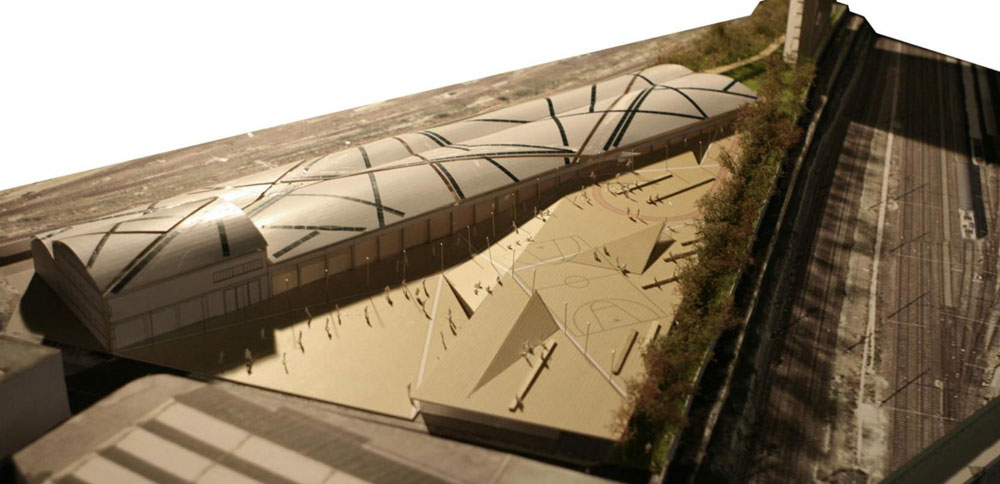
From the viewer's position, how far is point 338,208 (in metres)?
53.8

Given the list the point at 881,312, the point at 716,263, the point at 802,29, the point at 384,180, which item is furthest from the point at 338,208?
the point at 802,29

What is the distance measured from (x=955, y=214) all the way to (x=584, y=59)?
32844 millimetres

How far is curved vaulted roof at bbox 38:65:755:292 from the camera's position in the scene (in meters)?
48.8

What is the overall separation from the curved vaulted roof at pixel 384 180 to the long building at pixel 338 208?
80 millimetres

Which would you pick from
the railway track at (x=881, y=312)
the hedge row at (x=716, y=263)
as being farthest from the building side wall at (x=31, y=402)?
the railway track at (x=881, y=312)

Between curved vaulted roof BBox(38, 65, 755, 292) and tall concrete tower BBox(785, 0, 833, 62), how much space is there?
9.21 meters

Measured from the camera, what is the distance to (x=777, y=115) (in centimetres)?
6994

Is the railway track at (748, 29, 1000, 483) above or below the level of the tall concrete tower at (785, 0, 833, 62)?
below

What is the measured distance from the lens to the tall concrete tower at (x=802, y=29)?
7700 centimetres

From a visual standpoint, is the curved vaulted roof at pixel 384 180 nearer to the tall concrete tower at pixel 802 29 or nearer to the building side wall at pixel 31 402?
the building side wall at pixel 31 402

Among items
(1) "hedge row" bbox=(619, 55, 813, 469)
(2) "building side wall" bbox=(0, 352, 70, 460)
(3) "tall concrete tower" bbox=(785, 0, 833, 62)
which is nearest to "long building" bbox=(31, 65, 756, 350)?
(1) "hedge row" bbox=(619, 55, 813, 469)

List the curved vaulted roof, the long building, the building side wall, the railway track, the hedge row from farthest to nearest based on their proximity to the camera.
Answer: the curved vaulted roof < the long building < the railway track < the hedge row < the building side wall

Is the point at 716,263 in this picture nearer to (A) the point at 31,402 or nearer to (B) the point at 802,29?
(B) the point at 802,29

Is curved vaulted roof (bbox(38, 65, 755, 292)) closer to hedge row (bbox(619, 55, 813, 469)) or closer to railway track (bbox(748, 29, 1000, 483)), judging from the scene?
hedge row (bbox(619, 55, 813, 469))
